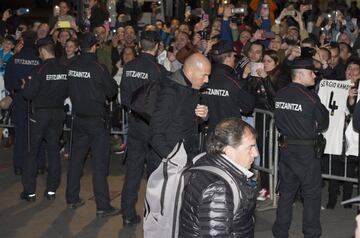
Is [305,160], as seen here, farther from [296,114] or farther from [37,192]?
[37,192]

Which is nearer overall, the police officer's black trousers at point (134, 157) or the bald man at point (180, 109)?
the bald man at point (180, 109)

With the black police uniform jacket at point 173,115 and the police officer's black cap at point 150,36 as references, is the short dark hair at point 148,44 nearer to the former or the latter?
the police officer's black cap at point 150,36

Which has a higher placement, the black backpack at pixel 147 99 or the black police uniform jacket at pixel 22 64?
the black backpack at pixel 147 99

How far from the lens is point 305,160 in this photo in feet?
26.7

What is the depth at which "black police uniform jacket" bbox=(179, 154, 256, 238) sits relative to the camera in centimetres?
472

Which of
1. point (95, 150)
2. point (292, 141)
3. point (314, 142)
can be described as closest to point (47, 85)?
point (95, 150)

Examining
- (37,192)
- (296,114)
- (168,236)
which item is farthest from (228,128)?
(37,192)

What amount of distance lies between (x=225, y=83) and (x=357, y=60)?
219 cm

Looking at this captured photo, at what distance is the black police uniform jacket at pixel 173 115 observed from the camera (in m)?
7.23

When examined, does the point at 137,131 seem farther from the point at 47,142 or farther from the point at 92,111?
the point at 47,142

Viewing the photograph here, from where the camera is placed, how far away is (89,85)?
9.37 meters

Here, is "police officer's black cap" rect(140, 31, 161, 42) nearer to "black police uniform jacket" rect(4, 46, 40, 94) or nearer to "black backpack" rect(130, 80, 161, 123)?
"black backpack" rect(130, 80, 161, 123)

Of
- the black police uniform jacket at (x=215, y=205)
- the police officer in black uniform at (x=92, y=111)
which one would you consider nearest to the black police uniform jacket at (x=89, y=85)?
the police officer in black uniform at (x=92, y=111)

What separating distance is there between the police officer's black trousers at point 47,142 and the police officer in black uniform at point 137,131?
123 cm
